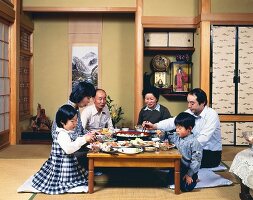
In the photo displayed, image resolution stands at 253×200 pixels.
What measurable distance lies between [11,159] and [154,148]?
7.86ft

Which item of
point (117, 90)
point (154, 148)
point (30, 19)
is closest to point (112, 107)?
point (117, 90)

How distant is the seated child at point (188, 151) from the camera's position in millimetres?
3852

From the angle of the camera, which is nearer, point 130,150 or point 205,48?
point 130,150

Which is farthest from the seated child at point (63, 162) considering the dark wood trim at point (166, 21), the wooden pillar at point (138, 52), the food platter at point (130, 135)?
the dark wood trim at point (166, 21)

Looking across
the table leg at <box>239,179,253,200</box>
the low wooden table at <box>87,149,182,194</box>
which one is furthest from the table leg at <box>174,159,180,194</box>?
the table leg at <box>239,179,253,200</box>

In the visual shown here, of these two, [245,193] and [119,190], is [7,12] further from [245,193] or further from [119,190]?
[245,193]

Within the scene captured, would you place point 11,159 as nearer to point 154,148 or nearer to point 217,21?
point 154,148

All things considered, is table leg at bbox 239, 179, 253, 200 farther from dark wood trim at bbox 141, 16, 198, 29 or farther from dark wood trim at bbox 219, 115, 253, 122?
dark wood trim at bbox 141, 16, 198, 29

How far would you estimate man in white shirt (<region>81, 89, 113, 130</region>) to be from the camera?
4.94 metres

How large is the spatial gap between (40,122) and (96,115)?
2593 mm

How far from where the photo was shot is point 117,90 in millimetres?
7891

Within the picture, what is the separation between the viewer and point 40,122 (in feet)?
24.3

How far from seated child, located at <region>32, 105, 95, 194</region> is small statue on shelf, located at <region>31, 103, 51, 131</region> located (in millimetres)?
3518

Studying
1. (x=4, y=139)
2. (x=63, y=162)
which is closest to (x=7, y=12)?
(x=4, y=139)
